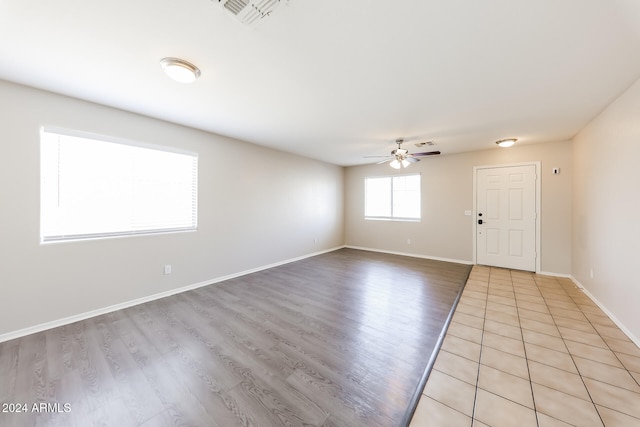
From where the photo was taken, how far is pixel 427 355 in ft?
6.86

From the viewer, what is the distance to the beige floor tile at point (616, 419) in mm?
1427

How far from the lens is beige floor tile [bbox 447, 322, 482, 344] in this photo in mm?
2334

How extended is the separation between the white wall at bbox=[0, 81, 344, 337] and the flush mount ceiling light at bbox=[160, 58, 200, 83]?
1610 mm

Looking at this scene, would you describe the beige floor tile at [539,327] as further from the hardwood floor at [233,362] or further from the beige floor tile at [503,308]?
the hardwood floor at [233,362]

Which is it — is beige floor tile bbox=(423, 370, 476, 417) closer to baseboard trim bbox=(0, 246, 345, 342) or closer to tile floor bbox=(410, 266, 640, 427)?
tile floor bbox=(410, 266, 640, 427)

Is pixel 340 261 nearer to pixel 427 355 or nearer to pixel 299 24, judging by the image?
pixel 427 355

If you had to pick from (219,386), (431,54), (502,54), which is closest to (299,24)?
(431,54)

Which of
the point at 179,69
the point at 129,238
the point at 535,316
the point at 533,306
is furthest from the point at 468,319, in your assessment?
the point at 129,238

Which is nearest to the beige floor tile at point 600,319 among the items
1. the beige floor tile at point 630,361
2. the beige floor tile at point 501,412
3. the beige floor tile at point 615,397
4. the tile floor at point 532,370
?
A: the tile floor at point 532,370

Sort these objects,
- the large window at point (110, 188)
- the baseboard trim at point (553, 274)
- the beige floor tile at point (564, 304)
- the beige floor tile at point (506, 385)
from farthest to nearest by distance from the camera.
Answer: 1. the baseboard trim at point (553, 274)
2. the beige floor tile at point (564, 304)
3. the large window at point (110, 188)
4. the beige floor tile at point (506, 385)

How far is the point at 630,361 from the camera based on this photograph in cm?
198

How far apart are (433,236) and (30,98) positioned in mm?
6865

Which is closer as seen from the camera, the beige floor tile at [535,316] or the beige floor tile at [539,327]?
the beige floor tile at [539,327]

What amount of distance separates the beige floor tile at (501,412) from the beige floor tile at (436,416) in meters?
0.12
